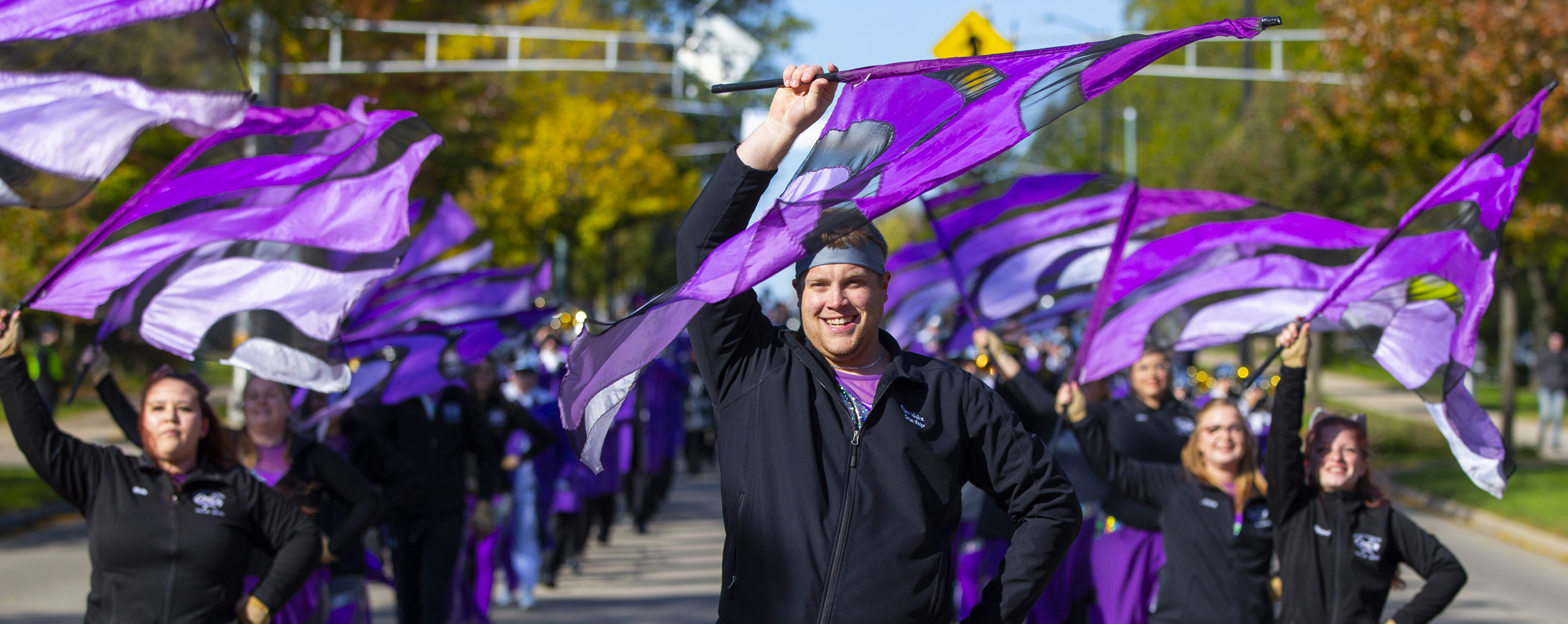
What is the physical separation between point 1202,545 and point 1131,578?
34.5 inches

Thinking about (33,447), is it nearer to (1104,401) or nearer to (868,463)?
(868,463)

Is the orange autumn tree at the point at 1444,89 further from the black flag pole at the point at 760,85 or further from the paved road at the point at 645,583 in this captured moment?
the black flag pole at the point at 760,85

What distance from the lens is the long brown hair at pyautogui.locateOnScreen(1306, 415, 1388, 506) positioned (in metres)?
5.52

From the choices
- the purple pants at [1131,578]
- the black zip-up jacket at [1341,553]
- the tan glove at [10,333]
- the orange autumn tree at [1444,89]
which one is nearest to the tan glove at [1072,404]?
the black zip-up jacket at [1341,553]

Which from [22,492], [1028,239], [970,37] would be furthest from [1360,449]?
[22,492]

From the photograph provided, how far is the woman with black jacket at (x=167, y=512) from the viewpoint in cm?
471

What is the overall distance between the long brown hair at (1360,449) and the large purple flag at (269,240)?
3.38 m

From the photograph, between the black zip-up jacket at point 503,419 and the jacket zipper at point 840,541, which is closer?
the jacket zipper at point 840,541

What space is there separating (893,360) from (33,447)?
2.77 metres

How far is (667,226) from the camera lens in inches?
2227

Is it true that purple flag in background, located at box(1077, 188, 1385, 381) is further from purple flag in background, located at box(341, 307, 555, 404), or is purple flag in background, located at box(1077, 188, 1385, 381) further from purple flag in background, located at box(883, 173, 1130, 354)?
purple flag in background, located at box(341, 307, 555, 404)

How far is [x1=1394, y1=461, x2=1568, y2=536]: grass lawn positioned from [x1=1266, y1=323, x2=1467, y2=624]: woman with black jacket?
9.92 metres

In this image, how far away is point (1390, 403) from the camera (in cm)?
3581

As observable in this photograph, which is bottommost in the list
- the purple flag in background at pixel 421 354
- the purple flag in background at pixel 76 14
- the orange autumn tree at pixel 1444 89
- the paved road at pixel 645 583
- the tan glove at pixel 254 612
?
the paved road at pixel 645 583
